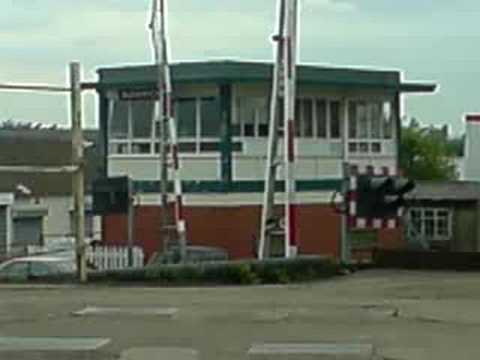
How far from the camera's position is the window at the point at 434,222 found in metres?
50.7

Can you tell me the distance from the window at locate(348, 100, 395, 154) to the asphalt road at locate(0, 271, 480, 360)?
32035 mm

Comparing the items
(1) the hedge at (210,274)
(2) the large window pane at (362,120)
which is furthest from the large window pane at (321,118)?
(1) the hedge at (210,274)

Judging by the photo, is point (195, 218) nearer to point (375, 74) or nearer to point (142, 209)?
point (142, 209)

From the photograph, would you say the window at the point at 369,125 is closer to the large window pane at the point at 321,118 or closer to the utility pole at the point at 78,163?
the large window pane at the point at 321,118

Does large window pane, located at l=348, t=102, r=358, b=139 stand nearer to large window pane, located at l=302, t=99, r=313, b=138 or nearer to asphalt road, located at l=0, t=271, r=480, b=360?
large window pane, located at l=302, t=99, r=313, b=138

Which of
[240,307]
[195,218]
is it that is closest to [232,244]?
[195,218]

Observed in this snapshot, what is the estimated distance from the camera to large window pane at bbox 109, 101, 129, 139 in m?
46.4

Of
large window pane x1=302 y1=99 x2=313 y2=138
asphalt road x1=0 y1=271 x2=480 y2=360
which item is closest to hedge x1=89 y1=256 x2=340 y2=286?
asphalt road x1=0 y1=271 x2=480 y2=360

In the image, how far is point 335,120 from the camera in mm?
48219

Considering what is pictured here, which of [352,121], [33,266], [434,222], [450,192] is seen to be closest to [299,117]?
[352,121]

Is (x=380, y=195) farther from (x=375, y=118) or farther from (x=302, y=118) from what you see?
(x=375, y=118)

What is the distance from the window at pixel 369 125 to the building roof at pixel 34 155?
64.3 feet

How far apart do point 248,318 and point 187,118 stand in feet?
107

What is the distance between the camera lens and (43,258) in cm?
2878
